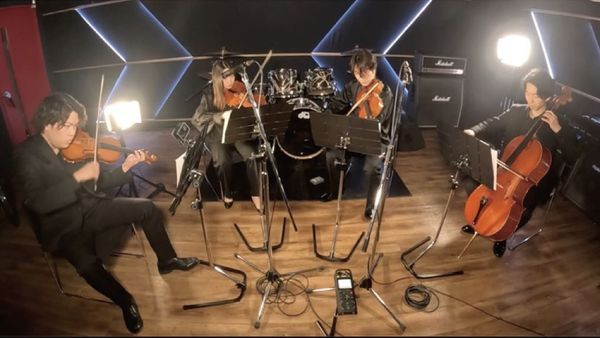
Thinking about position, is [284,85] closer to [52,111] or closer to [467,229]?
[467,229]

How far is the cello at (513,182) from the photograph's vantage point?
115 inches

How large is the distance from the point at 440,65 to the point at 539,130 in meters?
2.11

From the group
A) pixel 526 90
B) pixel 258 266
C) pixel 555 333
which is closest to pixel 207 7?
pixel 258 266

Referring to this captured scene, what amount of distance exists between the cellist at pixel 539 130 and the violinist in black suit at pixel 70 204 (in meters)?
2.56

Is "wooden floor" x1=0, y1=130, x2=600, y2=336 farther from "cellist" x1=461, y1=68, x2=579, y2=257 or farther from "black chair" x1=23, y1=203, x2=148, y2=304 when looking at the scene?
"cellist" x1=461, y1=68, x2=579, y2=257

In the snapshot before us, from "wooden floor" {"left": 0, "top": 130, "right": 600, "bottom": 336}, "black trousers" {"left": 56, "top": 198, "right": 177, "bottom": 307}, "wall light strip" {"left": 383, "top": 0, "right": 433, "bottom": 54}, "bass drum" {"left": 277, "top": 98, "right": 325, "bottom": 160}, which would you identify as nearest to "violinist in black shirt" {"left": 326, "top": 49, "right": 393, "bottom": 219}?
"wooden floor" {"left": 0, "top": 130, "right": 600, "bottom": 336}

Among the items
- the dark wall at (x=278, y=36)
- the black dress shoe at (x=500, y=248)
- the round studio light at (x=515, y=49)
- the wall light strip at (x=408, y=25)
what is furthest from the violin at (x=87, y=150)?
the wall light strip at (x=408, y=25)

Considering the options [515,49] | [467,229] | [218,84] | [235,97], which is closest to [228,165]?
[235,97]

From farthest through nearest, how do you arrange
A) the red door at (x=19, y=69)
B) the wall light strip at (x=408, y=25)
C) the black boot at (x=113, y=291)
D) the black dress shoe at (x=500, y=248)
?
the wall light strip at (x=408, y=25) < the red door at (x=19, y=69) < the black dress shoe at (x=500, y=248) < the black boot at (x=113, y=291)

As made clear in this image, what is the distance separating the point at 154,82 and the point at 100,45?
0.77 metres

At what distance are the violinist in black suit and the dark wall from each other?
271cm

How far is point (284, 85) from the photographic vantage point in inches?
182

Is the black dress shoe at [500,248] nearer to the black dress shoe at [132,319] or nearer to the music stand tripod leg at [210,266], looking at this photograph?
the music stand tripod leg at [210,266]

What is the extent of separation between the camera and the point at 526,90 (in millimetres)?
3119
